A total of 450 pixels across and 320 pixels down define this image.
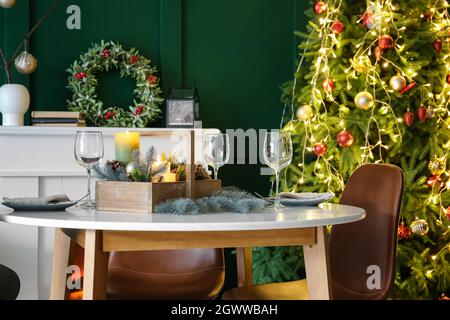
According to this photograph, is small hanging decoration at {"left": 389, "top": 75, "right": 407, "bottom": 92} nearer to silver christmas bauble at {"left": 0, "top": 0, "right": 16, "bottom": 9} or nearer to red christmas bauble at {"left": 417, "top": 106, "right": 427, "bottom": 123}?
red christmas bauble at {"left": 417, "top": 106, "right": 427, "bottom": 123}

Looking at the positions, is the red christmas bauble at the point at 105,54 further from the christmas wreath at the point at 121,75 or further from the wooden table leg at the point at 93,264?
the wooden table leg at the point at 93,264

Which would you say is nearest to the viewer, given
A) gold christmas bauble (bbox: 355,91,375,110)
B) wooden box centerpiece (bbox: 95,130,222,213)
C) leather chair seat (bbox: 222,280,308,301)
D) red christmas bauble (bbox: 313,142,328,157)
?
wooden box centerpiece (bbox: 95,130,222,213)

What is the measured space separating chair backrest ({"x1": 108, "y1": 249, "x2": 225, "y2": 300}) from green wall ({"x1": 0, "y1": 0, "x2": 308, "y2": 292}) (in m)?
1.31

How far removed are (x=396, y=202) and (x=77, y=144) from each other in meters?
1.07

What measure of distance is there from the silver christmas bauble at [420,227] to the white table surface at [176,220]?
1.56 m

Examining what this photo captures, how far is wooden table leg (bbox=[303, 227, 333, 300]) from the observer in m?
1.82

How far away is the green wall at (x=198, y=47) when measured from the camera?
3.69 meters

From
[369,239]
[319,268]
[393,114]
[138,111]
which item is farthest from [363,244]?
[138,111]

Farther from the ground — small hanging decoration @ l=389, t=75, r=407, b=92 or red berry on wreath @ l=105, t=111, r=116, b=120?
small hanging decoration @ l=389, t=75, r=407, b=92

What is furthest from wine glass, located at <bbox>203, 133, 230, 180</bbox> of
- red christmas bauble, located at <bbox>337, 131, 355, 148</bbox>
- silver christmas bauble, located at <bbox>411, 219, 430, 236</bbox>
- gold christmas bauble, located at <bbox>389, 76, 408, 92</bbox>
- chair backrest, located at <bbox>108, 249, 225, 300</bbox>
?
silver christmas bauble, located at <bbox>411, 219, 430, 236</bbox>

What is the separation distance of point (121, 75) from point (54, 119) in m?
0.51

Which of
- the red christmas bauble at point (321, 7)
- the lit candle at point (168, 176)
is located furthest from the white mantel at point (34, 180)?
the lit candle at point (168, 176)

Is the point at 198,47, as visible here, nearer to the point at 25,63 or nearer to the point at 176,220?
the point at 25,63

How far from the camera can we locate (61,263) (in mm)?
2111
